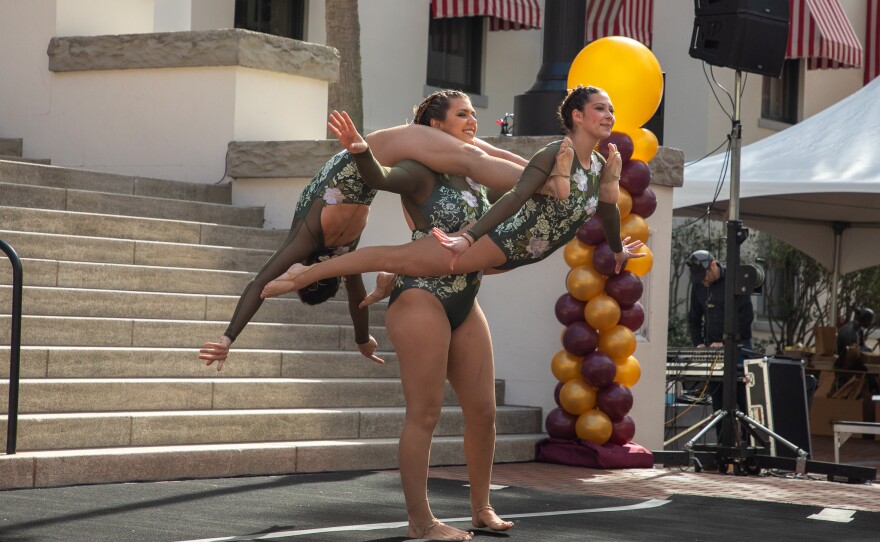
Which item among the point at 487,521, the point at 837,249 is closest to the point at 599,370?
the point at 487,521

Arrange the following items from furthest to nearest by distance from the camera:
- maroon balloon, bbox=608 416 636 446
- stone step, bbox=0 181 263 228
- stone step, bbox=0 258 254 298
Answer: stone step, bbox=0 181 263 228 → maroon balloon, bbox=608 416 636 446 → stone step, bbox=0 258 254 298

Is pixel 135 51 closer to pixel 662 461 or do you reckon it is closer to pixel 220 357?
pixel 662 461

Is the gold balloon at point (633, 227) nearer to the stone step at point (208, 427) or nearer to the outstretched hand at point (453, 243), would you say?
the stone step at point (208, 427)

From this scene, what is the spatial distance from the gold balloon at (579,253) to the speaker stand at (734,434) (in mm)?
1006

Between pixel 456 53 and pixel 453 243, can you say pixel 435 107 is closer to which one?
pixel 453 243

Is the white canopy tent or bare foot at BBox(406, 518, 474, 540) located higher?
the white canopy tent

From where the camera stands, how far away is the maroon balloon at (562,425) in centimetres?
955

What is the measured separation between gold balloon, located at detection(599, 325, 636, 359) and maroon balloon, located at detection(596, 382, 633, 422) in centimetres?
21

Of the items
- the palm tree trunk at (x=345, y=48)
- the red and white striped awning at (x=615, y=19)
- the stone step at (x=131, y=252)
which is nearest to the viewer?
the stone step at (x=131, y=252)

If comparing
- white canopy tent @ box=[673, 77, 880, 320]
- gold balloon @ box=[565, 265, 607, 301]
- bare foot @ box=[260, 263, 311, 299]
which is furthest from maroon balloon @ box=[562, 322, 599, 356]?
bare foot @ box=[260, 263, 311, 299]

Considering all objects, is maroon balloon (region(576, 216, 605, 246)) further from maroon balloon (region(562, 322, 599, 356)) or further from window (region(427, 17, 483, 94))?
window (region(427, 17, 483, 94))

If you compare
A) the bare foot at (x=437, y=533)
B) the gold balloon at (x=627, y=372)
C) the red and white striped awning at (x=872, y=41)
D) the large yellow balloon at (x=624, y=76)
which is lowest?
the bare foot at (x=437, y=533)

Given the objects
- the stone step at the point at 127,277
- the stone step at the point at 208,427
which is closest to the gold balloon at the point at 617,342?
the stone step at the point at 208,427

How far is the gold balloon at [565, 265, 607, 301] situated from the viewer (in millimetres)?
9484
